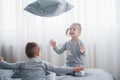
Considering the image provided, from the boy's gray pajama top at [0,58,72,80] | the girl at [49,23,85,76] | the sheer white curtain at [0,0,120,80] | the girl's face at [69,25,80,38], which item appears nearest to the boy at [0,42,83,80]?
the boy's gray pajama top at [0,58,72,80]

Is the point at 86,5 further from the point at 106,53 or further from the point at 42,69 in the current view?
the point at 42,69

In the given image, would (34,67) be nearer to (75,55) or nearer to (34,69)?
(34,69)

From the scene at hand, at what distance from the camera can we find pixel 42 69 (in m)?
2.19

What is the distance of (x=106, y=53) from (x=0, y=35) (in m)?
1.26

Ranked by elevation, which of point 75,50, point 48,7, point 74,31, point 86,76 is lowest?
point 86,76

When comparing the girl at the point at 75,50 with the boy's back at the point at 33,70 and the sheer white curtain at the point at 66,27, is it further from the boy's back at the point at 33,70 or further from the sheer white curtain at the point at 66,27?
the boy's back at the point at 33,70

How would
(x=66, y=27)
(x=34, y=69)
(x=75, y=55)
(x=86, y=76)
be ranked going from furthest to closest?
(x=66, y=27), (x=75, y=55), (x=86, y=76), (x=34, y=69)

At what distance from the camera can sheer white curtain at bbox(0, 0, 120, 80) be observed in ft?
10.6

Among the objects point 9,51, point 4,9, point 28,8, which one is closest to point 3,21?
point 4,9

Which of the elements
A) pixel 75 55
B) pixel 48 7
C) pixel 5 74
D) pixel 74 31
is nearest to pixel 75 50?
pixel 75 55

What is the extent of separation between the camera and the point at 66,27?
3.30 meters

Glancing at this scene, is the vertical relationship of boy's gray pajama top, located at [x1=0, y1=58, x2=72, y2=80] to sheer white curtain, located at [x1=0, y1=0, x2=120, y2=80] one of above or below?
below

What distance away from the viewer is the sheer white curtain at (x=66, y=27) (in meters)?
3.23

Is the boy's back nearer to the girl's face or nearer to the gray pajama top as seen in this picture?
the gray pajama top
